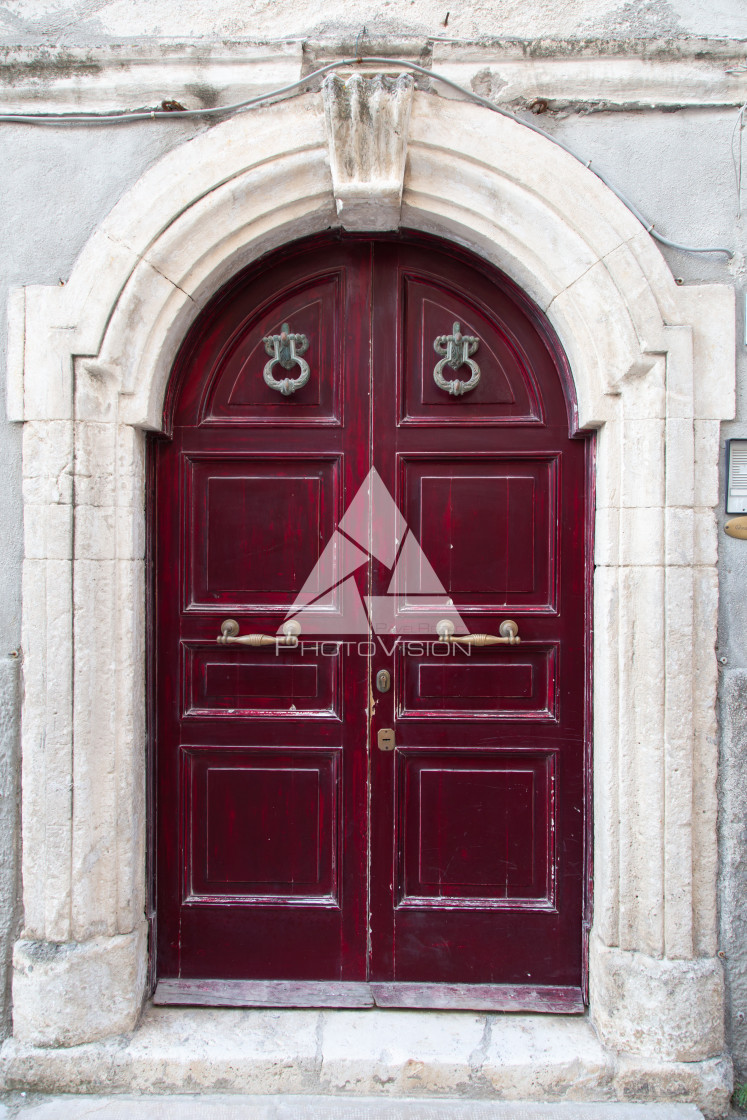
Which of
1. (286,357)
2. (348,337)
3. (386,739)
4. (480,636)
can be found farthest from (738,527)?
(286,357)

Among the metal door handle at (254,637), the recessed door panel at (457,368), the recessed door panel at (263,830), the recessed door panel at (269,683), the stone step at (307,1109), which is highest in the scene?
the recessed door panel at (457,368)

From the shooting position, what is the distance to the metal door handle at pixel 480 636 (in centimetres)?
239

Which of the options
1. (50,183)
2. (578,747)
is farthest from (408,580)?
(50,183)

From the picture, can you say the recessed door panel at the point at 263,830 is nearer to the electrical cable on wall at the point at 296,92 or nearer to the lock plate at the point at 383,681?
the lock plate at the point at 383,681

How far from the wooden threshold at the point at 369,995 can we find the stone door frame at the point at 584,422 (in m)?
0.14

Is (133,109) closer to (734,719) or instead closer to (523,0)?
(523,0)

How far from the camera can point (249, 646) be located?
246cm

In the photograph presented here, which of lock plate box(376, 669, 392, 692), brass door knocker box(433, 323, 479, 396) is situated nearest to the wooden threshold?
lock plate box(376, 669, 392, 692)

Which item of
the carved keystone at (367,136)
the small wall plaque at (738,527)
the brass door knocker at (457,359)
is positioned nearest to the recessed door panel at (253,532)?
the brass door knocker at (457,359)

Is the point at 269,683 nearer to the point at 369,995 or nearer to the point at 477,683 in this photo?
the point at 477,683

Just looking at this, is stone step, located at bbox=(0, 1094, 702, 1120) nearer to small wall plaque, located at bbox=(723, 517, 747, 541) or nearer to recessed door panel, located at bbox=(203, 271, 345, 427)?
small wall plaque, located at bbox=(723, 517, 747, 541)

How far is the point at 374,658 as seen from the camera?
247cm

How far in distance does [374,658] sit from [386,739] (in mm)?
308

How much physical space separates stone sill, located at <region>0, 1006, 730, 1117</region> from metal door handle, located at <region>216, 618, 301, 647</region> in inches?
54.1
